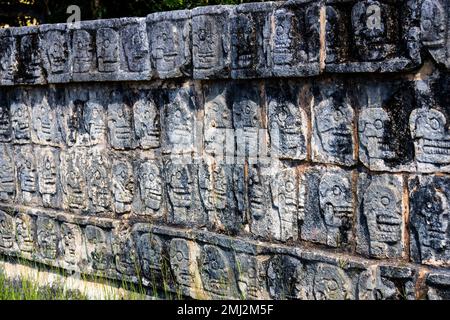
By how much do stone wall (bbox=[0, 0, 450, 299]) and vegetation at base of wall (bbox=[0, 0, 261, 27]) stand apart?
289 centimetres

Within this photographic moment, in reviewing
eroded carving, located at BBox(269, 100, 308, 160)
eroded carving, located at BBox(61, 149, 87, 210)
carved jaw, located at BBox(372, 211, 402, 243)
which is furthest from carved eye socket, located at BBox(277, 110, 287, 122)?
eroded carving, located at BBox(61, 149, 87, 210)

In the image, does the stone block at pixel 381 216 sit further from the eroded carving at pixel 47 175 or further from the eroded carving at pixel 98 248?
the eroded carving at pixel 47 175

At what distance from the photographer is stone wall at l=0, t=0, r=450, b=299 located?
380 centimetres

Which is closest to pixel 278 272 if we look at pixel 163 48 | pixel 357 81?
pixel 357 81

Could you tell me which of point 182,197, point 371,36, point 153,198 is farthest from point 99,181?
point 371,36

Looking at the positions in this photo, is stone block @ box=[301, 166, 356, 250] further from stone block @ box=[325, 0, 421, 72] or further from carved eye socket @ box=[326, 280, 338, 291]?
stone block @ box=[325, 0, 421, 72]

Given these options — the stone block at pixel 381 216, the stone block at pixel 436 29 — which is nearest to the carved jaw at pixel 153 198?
the stone block at pixel 381 216

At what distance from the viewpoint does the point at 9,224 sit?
606 centimetres

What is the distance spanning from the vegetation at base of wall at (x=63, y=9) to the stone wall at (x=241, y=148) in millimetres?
2890

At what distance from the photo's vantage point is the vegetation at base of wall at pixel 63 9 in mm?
8828

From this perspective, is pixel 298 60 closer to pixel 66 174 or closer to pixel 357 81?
pixel 357 81

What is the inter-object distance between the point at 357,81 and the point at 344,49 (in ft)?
0.55

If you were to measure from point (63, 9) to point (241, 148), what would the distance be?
5.29m

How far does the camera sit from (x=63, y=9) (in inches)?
362
